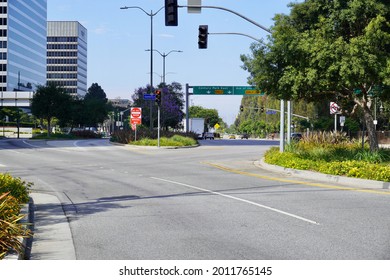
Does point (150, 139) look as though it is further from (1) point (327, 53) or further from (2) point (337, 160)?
(1) point (327, 53)

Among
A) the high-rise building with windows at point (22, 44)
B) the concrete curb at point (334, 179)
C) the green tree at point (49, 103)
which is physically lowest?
the concrete curb at point (334, 179)

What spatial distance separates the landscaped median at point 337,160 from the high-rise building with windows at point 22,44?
376 feet

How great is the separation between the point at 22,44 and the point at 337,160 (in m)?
136

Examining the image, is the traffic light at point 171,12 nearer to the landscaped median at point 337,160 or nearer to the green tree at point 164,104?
the landscaped median at point 337,160

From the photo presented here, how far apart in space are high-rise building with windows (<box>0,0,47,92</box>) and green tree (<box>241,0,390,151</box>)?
386ft

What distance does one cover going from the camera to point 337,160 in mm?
19797

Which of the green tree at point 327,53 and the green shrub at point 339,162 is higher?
the green tree at point 327,53

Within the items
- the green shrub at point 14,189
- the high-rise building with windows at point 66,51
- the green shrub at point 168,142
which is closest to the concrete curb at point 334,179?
the green shrub at point 14,189

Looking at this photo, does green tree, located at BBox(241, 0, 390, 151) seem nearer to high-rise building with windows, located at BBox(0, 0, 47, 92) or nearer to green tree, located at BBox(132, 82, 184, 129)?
green tree, located at BBox(132, 82, 184, 129)

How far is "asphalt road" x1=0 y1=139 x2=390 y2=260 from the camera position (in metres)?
6.98

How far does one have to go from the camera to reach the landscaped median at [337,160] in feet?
52.3

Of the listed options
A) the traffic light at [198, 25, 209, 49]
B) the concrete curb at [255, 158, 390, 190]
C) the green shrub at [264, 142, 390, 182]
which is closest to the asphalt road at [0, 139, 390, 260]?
the concrete curb at [255, 158, 390, 190]

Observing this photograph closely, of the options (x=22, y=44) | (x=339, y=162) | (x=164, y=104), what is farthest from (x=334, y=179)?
(x=22, y=44)
